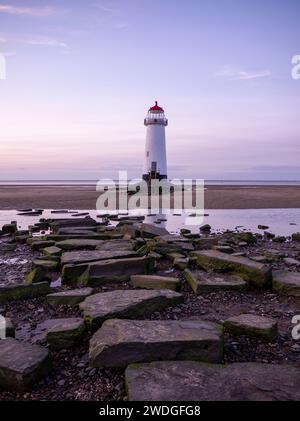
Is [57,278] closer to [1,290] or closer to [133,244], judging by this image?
[1,290]

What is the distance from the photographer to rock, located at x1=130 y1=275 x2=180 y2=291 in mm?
5242

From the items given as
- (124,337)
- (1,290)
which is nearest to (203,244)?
(1,290)

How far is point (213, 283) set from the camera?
535cm

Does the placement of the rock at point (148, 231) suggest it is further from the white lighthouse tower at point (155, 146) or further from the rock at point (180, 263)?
the white lighthouse tower at point (155, 146)

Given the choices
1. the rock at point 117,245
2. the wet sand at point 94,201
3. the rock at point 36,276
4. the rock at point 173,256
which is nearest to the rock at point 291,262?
the rock at point 173,256

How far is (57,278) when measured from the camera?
6383 mm

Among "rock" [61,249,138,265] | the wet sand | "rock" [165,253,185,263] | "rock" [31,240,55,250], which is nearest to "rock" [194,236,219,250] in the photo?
"rock" [165,253,185,263]

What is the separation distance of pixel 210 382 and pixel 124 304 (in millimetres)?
1668

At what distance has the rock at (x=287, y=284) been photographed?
515 centimetres

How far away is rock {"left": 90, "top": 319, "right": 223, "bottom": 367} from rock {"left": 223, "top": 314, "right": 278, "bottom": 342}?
1.66ft

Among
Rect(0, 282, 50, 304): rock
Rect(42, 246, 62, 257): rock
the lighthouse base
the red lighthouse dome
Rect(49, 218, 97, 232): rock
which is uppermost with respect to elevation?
the red lighthouse dome

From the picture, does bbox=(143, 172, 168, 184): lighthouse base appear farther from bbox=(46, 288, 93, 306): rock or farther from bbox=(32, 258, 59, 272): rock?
bbox=(46, 288, 93, 306): rock

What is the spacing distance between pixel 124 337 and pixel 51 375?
0.71 m

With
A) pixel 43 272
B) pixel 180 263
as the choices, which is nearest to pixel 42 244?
pixel 43 272
